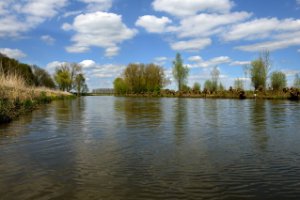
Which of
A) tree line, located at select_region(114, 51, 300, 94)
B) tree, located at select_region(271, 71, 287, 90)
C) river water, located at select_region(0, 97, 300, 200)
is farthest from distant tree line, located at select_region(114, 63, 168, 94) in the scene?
→ river water, located at select_region(0, 97, 300, 200)

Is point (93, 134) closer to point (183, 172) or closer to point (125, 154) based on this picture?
point (125, 154)

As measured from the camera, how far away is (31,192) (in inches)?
199

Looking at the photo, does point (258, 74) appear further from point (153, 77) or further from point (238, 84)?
point (153, 77)

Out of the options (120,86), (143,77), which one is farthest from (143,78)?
(120,86)

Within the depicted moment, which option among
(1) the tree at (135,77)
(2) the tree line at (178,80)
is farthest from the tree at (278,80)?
(1) the tree at (135,77)

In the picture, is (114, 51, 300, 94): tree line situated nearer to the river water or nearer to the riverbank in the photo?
the riverbank

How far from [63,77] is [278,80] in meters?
63.7

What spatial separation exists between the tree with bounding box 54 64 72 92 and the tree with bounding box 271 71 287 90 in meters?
61.7

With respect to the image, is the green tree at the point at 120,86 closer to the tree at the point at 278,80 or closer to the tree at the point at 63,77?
the tree at the point at 63,77

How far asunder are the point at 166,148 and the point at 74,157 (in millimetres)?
2427

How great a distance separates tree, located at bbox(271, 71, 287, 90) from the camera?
5739cm

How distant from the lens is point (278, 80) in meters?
57.7

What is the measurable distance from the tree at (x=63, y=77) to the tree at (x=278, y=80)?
6167 centimetres

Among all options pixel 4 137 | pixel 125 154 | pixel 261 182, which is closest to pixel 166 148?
pixel 125 154
